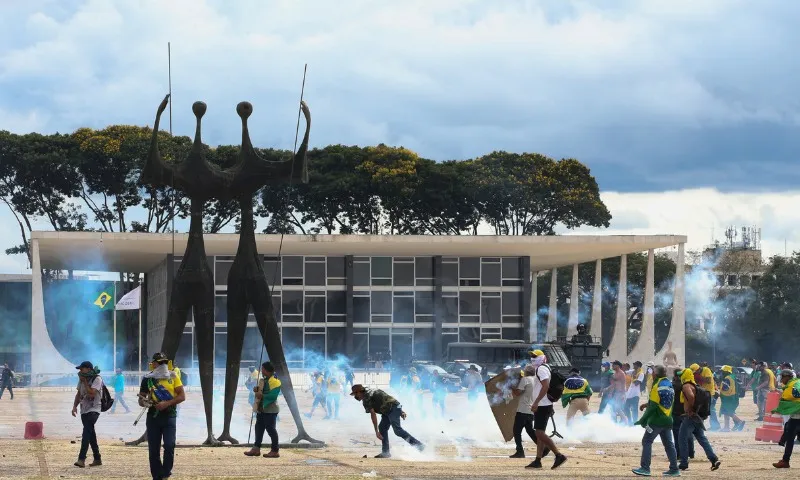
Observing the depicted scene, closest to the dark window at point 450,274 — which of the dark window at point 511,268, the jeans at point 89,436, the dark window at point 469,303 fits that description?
the dark window at point 469,303

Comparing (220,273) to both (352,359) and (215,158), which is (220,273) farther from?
(215,158)

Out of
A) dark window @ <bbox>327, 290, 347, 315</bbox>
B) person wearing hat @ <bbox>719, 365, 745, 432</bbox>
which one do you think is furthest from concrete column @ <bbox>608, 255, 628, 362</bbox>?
person wearing hat @ <bbox>719, 365, 745, 432</bbox>

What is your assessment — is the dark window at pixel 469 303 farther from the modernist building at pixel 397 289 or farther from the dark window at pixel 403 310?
the dark window at pixel 403 310

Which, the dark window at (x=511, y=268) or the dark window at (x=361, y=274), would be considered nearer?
the dark window at (x=361, y=274)

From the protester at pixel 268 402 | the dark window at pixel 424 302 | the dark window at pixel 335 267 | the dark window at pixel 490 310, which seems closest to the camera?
the protester at pixel 268 402

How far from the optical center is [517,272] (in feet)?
219

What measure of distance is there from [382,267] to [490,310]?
6.58 m

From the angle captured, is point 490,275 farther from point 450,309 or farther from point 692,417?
point 692,417

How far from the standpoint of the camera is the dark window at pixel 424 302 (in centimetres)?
6488

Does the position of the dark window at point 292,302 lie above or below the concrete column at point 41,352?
above

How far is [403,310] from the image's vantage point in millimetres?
64562

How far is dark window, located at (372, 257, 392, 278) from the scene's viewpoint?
64938mm

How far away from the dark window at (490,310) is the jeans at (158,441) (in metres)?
51.3

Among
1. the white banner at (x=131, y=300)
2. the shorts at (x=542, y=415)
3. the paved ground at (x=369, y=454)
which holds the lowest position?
the paved ground at (x=369, y=454)
